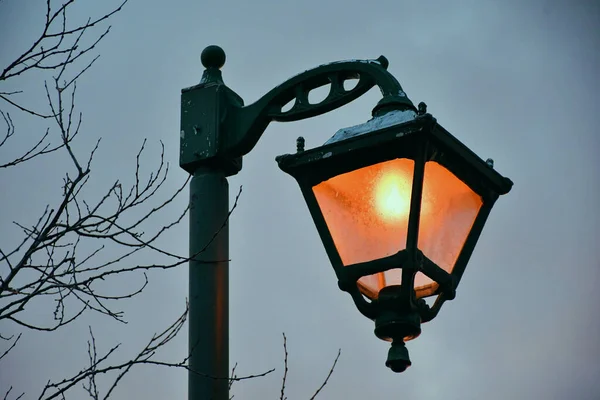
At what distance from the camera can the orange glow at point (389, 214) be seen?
2709mm

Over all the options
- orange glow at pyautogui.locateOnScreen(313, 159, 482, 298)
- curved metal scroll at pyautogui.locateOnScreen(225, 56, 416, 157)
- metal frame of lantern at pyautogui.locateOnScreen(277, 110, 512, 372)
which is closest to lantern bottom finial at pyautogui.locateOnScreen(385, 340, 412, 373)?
metal frame of lantern at pyautogui.locateOnScreen(277, 110, 512, 372)

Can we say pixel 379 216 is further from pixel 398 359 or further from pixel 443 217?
pixel 398 359

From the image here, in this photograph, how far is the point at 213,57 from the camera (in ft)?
11.5

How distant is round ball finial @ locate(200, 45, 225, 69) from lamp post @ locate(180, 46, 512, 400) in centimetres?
51

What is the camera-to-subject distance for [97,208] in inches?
148

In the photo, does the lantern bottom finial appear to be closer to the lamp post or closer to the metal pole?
the lamp post

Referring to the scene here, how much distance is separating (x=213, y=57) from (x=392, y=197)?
115 cm

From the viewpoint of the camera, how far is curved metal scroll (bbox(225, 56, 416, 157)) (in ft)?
10.3

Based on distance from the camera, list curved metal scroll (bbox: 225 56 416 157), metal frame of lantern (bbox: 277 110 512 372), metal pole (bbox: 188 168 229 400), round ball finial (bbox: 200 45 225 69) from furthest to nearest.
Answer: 1. round ball finial (bbox: 200 45 225 69)
2. curved metal scroll (bbox: 225 56 416 157)
3. metal pole (bbox: 188 168 229 400)
4. metal frame of lantern (bbox: 277 110 512 372)

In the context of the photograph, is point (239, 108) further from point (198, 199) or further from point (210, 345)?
point (210, 345)

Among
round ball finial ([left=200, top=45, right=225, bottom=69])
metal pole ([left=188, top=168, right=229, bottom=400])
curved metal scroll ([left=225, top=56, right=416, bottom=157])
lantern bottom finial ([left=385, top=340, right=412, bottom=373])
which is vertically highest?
round ball finial ([left=200, top=45, right=225, bottom=69])

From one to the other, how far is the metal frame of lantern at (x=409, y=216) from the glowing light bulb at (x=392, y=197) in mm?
41

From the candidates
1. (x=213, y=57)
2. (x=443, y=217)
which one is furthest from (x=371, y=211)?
(x=213, y=57)

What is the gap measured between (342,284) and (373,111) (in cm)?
66
